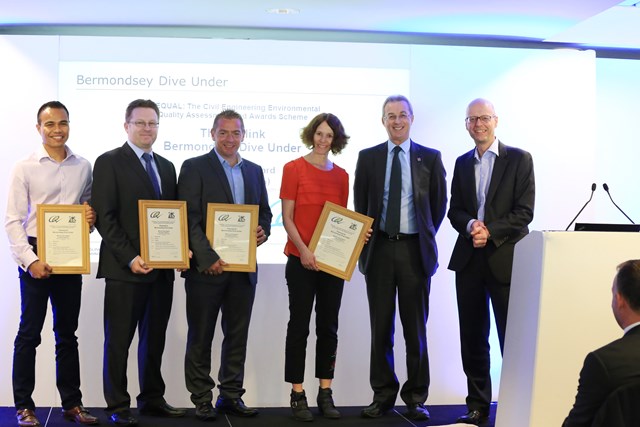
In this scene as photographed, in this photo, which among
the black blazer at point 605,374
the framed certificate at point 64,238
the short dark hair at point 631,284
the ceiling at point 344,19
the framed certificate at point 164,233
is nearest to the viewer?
the black blazer at point 605,374

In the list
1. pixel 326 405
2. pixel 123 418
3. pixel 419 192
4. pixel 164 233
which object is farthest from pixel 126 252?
pixel 419 192

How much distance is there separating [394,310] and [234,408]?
4.06 ft

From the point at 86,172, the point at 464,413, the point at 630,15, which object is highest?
the point at 630,15

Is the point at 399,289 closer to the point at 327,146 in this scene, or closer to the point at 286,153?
the point at 327,146

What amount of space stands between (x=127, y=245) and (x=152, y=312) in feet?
1.72

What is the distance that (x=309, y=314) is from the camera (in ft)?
17.7

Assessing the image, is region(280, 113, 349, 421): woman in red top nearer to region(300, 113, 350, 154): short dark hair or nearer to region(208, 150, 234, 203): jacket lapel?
region(300, 113, 350, 154): short dark hair

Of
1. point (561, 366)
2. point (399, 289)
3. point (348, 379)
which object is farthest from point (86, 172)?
point (561, 366)

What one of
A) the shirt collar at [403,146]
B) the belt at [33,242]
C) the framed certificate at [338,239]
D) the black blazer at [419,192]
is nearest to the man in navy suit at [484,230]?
the black blazer at [419,192]

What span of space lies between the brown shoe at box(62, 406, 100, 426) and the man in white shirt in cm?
21

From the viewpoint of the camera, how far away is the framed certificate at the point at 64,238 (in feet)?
15.9

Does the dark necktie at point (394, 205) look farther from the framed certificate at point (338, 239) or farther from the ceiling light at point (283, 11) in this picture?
the ceiling light at point (283, 11)

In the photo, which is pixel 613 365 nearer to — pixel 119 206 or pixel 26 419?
pixel 119 206

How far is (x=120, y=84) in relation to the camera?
20.1 ft
